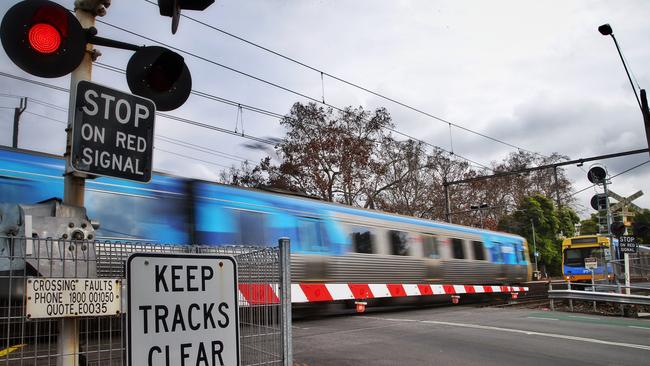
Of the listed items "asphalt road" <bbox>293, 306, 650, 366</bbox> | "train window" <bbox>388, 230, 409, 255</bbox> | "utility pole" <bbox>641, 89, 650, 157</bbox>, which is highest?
"utility pole" <bbox>641, 89, 650, 157</bbox>

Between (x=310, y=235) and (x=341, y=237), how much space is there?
1.12m

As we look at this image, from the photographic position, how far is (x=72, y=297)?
106 inches

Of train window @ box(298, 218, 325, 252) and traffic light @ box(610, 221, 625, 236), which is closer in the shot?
train window @ box(298, 218, 325, 252)

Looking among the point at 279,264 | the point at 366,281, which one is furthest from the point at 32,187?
the point at 366,281

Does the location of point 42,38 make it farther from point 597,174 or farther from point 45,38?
point 597,174

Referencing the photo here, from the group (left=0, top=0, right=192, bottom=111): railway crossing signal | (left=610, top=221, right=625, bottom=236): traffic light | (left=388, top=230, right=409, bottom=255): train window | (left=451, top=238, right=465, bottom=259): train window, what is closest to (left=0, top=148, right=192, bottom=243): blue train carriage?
(left=0, top=0, right=192, bottom=111): railway crossing signal

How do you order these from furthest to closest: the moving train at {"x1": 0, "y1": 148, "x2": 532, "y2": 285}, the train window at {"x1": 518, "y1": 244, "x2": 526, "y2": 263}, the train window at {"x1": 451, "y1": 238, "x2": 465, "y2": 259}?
the train window at {"x1": 518, "y1": 244, "x2": 526, "y2": 263} < the train window at {"x1": 451, "y1": 238, "x2": 465, "y2": 259} < the moving train at {"x1": 0, "y1": 148, "x2": 532, "y2": 285}

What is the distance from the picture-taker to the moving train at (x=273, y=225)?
366 inches

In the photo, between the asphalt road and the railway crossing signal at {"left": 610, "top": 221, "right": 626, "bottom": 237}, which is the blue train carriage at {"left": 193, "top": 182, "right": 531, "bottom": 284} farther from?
the railway crossing signal at {"left": 610, "top": 221, "right": 626, "bottom": 237}

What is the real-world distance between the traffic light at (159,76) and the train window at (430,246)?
14.2 metres

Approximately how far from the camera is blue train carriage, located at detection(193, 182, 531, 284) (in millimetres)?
11758

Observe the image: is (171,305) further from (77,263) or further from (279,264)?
(279,264)

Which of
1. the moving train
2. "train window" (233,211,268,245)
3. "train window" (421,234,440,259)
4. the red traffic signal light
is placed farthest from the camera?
"train window" (421,234,440,259)

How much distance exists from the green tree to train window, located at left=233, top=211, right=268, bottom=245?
3812cm
